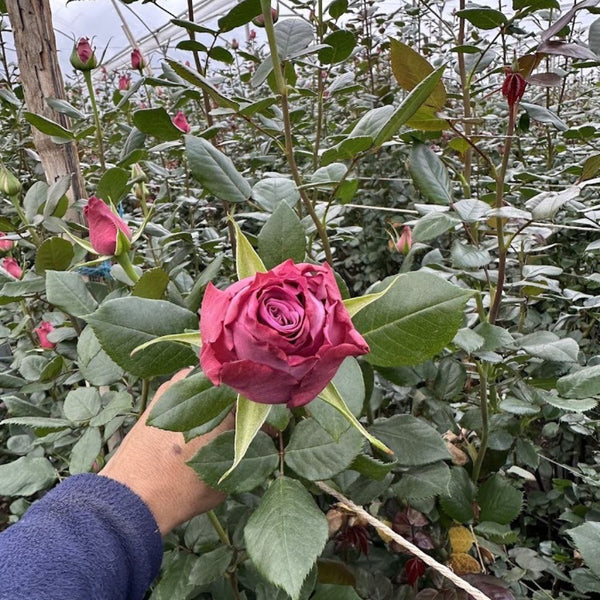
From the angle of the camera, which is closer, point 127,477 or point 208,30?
point 127,477

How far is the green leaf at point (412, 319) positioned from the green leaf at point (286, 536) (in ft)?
0.42

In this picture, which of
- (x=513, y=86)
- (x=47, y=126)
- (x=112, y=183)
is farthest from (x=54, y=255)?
(x=513, y=86)

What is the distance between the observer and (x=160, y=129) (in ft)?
2.37

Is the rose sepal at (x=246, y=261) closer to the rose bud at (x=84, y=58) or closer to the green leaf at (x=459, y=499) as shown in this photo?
the green leaf at (x=459, y=499)

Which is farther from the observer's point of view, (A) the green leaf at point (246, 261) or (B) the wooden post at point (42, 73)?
(B) the wooden post at point (42, 73)

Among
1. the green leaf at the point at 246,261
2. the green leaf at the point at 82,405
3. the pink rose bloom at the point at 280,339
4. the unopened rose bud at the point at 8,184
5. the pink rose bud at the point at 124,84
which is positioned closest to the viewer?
the pink rose bloom at the point at 280,339

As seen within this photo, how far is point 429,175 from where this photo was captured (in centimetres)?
71

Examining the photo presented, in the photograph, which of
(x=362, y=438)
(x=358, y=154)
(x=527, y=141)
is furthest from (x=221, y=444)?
(x=527, y=141)

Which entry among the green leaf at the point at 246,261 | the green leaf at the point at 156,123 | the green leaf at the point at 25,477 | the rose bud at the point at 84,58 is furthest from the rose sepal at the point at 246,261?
the rose bud at the point at 84,58

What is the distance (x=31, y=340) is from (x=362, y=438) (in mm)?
849

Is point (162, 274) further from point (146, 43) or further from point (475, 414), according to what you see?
point (146, 43)

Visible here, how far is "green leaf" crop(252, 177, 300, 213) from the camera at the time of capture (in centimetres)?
66

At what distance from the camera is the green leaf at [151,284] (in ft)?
1.73

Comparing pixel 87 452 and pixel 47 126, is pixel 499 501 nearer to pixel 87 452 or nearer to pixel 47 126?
pixel 87 452
